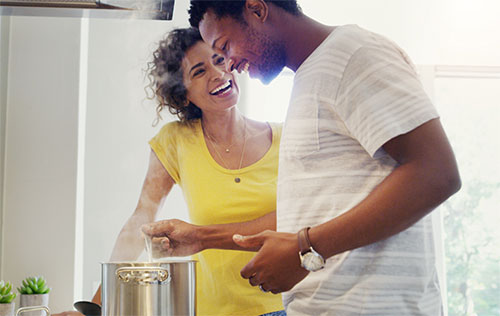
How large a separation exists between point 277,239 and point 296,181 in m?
0.12

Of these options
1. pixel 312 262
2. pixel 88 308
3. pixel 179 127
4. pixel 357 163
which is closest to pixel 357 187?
pixel 357 163

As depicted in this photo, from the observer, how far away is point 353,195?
0.90 metres

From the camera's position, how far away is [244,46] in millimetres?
1209

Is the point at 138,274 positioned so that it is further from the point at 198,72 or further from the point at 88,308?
the point at 198,72

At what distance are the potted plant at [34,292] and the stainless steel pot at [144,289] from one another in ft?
1.03

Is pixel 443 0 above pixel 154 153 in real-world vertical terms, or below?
above

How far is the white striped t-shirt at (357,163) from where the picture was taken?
0.84 meters

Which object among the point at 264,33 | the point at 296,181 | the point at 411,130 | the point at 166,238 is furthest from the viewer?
the point at 166,238

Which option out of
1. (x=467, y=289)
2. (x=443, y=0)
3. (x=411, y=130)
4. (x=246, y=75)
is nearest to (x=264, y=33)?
(x=246, y=75)

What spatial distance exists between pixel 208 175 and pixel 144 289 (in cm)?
38

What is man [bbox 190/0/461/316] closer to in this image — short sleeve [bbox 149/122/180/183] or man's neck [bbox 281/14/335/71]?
man's neck [bbox 281/14/335/71]

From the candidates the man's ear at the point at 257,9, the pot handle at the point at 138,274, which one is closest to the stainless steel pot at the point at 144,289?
the pot handle at the point at 138,274

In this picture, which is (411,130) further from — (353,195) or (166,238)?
(166,238)

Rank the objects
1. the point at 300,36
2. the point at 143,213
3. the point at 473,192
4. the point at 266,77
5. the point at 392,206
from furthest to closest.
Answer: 1. the point at 473,192
2. the point at 143,213
3. the point at 266,77
4. the point at 300,36
5. the point at 392,206
